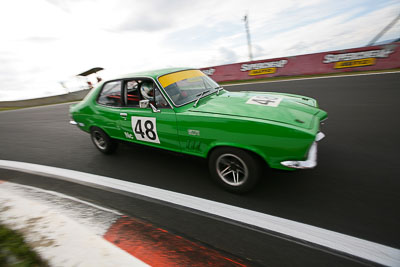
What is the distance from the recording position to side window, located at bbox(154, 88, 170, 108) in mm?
2747

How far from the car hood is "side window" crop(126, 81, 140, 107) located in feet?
3.32

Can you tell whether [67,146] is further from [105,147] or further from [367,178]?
[367,178]

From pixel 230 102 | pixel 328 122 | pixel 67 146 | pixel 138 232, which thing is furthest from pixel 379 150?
pixel 67 146

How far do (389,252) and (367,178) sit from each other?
3.78ft

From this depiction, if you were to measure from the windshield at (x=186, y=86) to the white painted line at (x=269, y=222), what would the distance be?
122cm

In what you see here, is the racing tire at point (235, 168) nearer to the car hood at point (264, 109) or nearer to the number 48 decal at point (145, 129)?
the car hood at point (264, 109)

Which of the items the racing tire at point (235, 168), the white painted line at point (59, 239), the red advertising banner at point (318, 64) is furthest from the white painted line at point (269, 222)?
the red advertising banner at point (318, 64)

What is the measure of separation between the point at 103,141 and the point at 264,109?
302 centimetres

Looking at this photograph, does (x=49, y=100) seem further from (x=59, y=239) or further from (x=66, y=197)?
(x=59, y=239)

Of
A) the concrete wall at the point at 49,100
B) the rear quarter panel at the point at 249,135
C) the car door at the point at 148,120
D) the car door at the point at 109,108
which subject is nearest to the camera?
the rear quarter panel at the point at 249,135

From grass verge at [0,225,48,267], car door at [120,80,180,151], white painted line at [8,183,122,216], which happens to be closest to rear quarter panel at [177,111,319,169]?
car door at [120,80,180,151]

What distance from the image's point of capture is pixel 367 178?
250 centimetres

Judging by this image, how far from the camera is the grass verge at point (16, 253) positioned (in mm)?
1493

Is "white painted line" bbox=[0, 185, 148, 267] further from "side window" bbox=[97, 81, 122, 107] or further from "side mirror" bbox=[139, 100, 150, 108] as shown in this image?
"side window" bbox=[97, 81, 122, 107]
